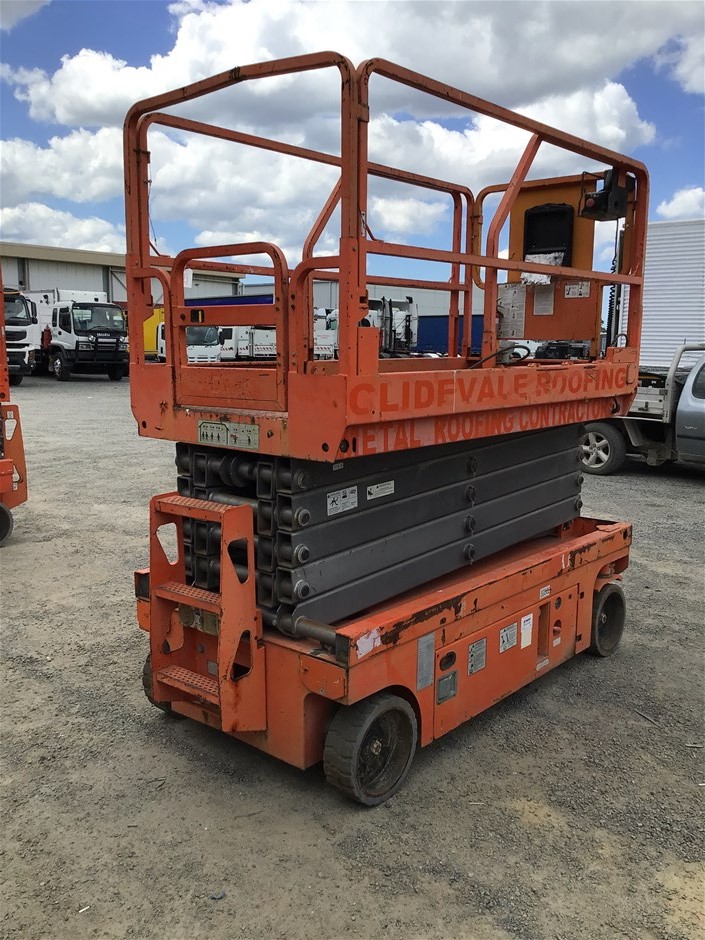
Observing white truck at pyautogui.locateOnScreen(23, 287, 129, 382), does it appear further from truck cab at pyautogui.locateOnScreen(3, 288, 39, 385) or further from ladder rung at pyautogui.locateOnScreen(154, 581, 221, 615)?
ladder rung at pyautogui.locateOnScreen(154, 581, 221, 615)

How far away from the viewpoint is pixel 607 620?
16.1ft

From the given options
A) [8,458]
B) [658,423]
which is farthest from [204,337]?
[8,458]

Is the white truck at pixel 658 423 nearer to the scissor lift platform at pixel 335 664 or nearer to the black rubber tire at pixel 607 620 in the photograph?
the black rubber tire at pixel 607 620

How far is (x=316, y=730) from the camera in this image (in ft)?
10.5

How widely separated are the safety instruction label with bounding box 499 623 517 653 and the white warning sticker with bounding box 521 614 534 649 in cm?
8

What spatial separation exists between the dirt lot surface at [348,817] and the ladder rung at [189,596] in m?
0.81

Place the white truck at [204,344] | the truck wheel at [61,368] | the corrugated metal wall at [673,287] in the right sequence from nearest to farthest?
the corrugated metal wall at [673,287] → the white truck at [204,344] → the truck wheel at [61,368]

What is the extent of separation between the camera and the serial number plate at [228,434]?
3100 mm

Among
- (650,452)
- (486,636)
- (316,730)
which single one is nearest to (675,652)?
(486,636)

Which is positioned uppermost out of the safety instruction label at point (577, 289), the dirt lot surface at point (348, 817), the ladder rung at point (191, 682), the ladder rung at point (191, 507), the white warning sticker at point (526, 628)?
the safety instruction label at point (577, 289)

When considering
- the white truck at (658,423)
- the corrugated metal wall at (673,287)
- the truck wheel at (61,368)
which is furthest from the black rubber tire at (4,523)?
the truck wheel at (61,368)

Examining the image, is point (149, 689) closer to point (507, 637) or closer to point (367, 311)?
point (507, 637)

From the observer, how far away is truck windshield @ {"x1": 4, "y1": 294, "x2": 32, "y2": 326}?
20.5 metres

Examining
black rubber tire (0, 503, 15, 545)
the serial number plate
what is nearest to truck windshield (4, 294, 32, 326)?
black rubber tire (0, 503, 15, 545)
